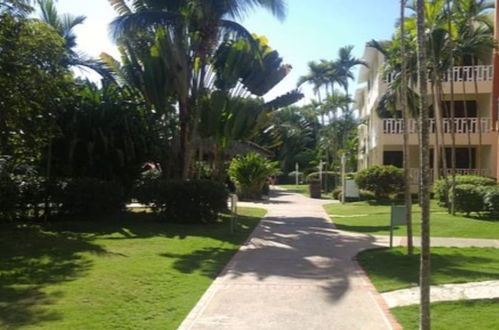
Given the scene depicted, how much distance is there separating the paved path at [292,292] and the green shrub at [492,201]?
698 centimetres

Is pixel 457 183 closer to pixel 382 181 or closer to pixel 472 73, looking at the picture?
pixel 382 181

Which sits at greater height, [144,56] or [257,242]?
[144,56]

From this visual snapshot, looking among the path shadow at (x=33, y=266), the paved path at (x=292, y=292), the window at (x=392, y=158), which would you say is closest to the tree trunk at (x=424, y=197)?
the paved path at (x=292, y=292)

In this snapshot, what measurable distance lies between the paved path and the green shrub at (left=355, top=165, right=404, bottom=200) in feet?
50.7

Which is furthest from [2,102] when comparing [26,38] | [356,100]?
[356,100]

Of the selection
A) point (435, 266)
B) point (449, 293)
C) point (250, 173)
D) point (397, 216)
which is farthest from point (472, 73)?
point (449, 293)

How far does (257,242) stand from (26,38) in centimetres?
692

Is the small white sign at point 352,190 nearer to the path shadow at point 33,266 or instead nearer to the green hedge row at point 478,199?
the green hedge row at point 478,199

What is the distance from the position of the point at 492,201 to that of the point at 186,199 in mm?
9695

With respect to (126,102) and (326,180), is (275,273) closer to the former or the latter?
(126,102)

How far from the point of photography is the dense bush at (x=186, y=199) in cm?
1616

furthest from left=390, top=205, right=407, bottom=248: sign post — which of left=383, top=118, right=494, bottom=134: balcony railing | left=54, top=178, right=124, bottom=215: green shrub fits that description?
left=383, top=118, right=494, bottom=134: balcony railing

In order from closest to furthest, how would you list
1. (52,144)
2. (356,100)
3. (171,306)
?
(171,306), (52,144), (356,100)

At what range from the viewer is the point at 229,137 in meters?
19.5
